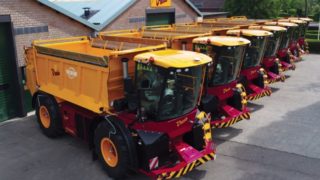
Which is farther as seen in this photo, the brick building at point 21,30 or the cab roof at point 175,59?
the brick building at point 21,30

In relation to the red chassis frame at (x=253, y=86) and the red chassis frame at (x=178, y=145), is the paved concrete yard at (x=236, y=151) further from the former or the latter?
the red chassis frame at (x=178, y=145)

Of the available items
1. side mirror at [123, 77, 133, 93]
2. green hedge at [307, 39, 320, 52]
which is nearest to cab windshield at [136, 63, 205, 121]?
side mirror at [123, 77, 133, 93]

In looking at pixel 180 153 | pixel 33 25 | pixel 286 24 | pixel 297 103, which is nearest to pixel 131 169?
pixel 180 153

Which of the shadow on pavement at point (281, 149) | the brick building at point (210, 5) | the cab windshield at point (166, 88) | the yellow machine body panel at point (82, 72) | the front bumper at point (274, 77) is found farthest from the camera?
the brick building at point (210, 5)

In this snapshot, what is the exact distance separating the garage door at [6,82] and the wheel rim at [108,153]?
18.5 feet

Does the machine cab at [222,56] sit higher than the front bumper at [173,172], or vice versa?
the machine cab at [222,56]

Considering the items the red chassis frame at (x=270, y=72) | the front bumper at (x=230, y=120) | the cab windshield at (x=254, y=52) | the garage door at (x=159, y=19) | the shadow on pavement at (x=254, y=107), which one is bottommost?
the shadow on pavement at (x=254, y=107)

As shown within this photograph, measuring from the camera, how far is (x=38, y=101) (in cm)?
925

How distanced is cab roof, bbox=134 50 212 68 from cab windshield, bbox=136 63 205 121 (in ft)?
0.34

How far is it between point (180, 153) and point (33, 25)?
7.89 metres

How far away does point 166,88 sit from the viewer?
5.92 metres

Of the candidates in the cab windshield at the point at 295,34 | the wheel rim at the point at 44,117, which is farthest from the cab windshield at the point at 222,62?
the cab windshield at the point at 295,34

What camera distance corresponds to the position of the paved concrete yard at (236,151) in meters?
7.12

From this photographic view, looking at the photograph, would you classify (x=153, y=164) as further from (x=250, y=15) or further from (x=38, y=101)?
(x=250, y=15)
